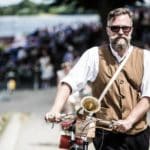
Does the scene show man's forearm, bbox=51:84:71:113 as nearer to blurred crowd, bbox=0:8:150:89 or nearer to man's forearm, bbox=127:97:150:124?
man's forearm, bbox=127:97:150:124

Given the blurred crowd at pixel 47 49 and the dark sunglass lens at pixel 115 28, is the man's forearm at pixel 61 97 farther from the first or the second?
the blurred crowd at pixel 47 49

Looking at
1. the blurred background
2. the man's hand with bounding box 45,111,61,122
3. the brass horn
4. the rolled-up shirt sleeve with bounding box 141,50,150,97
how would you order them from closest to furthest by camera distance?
the brass horn < the man's hand with bounding box 45,111,61,122 < the rolled-up shirt sleeve with bounding box 141,50,150,97 < the blurred background

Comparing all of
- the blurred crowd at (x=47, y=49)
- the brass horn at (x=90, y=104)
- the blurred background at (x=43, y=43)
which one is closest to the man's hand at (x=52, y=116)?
the brass horn at (x=90, y=104)

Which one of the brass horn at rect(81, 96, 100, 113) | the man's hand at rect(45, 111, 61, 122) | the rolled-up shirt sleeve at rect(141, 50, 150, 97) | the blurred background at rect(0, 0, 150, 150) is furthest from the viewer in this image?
the blurred background at rect(0, 0, 150, 150)

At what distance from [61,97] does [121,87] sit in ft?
1.33

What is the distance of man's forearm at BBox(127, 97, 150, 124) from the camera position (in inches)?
178

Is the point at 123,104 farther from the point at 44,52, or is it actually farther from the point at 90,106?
the point at 44,52

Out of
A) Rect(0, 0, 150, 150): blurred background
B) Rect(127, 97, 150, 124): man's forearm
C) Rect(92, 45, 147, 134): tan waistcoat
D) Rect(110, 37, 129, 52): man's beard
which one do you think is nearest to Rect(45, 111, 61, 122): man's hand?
Rect(92, 45, 147, 134): tan waistcoat

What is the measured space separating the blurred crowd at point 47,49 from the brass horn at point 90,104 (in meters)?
18.0

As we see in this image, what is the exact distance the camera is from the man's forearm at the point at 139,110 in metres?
4.53

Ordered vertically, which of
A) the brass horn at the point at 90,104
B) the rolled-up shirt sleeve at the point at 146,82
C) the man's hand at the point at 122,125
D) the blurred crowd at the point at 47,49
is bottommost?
the blurred crowd at the point at 47,49

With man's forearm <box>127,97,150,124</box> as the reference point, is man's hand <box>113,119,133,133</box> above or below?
below

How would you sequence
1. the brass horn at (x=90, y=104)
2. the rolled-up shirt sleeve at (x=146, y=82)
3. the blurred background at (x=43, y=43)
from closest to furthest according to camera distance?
the brass horn at (x=90, y=104), the rolled-up shirt sleeve at (x=146, y=82), the blurred background at (x=43, y=43)

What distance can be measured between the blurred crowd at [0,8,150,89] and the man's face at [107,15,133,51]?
58.3ft
